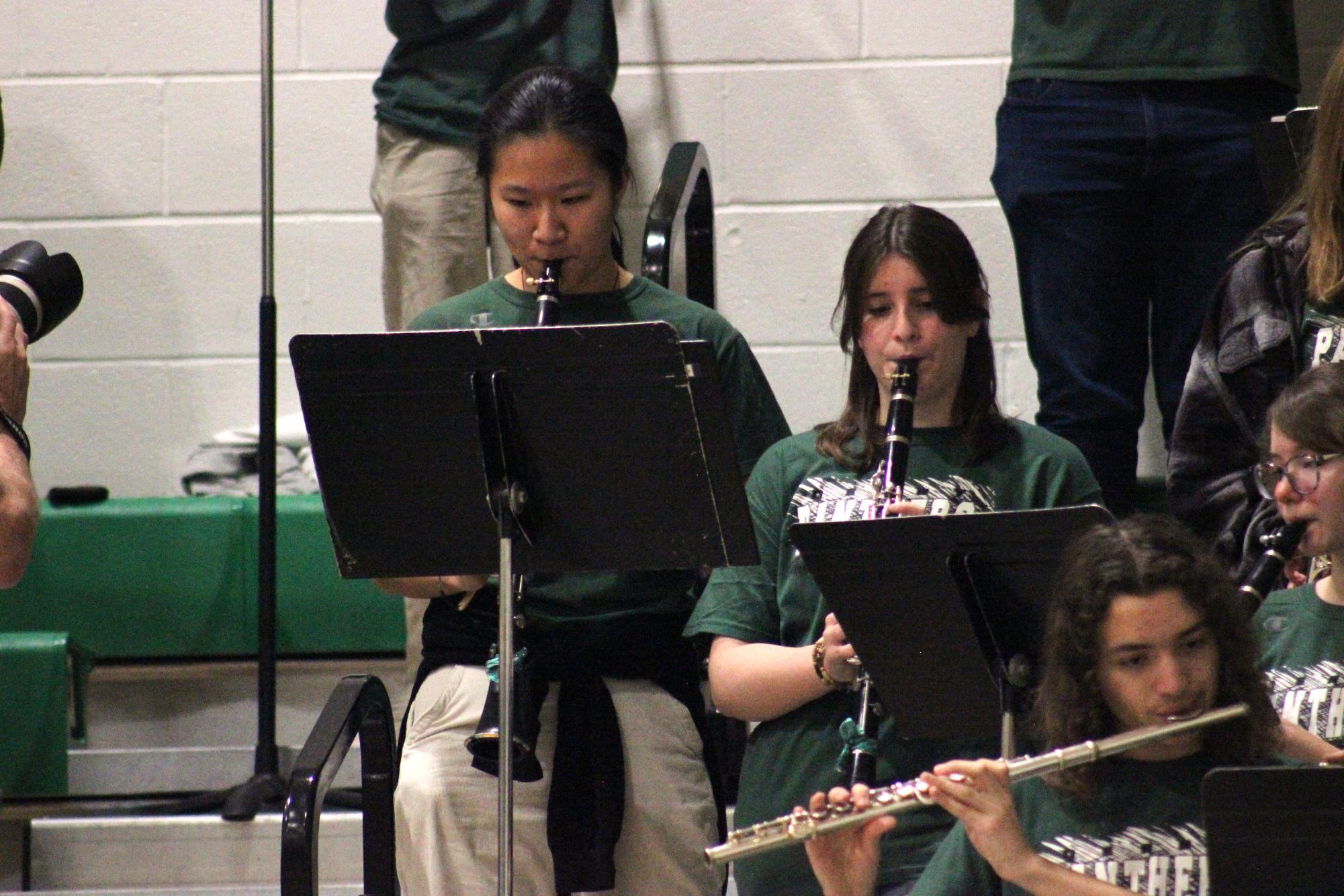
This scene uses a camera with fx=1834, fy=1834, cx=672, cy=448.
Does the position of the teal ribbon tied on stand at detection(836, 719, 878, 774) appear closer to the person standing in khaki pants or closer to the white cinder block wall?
the person standing in khaki pants

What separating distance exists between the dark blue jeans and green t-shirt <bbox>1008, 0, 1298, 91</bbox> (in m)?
0.02

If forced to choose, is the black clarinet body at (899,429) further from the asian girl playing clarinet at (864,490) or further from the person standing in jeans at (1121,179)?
the person standing in jeans at (1121,179)

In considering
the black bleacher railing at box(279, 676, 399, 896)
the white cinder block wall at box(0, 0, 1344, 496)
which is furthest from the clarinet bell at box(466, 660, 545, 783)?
the white cinder block wall at box(0, 0, 1344, 496)

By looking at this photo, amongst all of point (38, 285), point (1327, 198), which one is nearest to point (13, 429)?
point (38, 285)

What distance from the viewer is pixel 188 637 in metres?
3.15

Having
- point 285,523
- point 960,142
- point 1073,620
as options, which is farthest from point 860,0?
point 1073,620

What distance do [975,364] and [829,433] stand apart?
0.18 metres

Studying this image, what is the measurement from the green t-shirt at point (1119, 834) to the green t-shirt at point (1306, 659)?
20cm

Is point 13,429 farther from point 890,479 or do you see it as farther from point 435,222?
point 435,222

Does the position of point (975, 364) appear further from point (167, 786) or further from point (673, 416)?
point (167, 786)

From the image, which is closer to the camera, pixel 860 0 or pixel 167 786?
pixel 167 786

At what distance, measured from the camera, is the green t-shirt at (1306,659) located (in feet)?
5.74

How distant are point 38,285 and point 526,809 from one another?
2.47ft

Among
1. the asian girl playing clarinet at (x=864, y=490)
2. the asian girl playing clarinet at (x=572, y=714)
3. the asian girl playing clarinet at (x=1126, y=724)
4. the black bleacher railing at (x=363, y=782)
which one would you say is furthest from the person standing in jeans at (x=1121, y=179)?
the black bleacher railing at (x=363, y=782)
